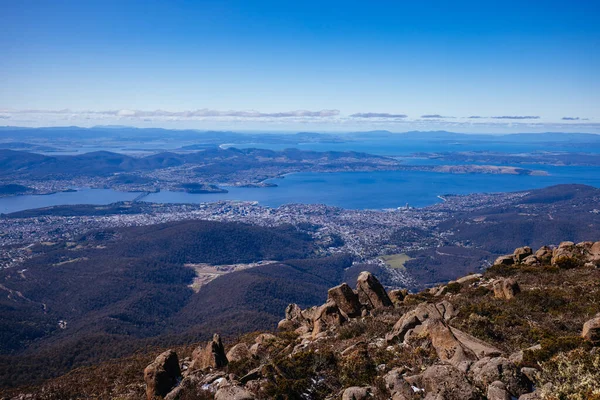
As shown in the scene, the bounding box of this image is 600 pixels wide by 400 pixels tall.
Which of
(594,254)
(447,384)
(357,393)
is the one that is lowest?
(594,254)

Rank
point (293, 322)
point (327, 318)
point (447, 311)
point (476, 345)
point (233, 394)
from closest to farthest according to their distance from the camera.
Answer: point (233, 394), point (476, 345), point (447, 311), point (327, 318), point (293, 322)

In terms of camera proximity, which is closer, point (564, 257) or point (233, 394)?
point (233, 394)

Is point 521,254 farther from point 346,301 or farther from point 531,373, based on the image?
point 531,373

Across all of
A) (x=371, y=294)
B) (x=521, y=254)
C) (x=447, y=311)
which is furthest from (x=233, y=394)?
(x=521, y=254)

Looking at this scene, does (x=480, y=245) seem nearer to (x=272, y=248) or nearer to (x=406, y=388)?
(x=272, y=248)

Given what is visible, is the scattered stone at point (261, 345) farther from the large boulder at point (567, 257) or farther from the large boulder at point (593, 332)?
the large boulder at point (567, 257)

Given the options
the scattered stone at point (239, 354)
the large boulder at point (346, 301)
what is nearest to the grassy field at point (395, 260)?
the large boulder at point (346, 301)

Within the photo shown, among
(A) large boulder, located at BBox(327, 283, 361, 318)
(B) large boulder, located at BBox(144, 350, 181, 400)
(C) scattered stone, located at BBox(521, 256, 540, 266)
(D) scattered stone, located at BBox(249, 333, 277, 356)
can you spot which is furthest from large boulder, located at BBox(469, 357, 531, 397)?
(C) scattered stone, located at BBox(521, 256, 540, 266)
